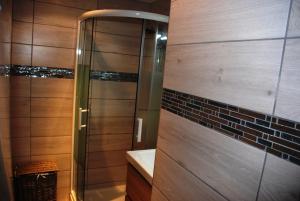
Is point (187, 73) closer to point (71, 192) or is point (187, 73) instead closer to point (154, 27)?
point (154, 27)

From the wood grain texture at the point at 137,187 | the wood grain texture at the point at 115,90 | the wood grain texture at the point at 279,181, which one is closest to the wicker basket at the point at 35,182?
the wood grain texture at the point at 115,90

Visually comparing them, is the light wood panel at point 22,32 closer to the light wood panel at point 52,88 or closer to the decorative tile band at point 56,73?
the decorative tile band at point 56,73

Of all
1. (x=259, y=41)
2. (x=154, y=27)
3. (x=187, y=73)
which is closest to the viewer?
(x=259, y=41)

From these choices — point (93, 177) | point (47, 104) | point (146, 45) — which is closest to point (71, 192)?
point (93, 177)

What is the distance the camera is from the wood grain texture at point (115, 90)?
2.54 meters

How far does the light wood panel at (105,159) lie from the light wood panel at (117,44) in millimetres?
1223

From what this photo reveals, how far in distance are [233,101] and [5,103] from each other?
2231 millimetres

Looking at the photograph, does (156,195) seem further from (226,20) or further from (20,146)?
(20,146)

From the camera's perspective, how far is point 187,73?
38.7 inches

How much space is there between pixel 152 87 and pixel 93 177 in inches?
52.8

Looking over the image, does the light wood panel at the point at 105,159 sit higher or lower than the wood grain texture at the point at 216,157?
lower

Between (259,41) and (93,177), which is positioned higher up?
(259,41)

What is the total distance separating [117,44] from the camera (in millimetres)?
2570

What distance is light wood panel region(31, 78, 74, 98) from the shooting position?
7.90 ft
